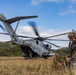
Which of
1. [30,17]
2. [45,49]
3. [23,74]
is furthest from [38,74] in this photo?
[45,49]

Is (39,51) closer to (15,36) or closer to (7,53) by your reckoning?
(15,36)

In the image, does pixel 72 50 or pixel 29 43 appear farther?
pixel 29 43

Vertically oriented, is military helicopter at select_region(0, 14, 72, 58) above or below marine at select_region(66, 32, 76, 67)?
below

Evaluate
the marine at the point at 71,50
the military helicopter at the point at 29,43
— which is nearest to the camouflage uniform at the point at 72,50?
the marine at the point at 71,50

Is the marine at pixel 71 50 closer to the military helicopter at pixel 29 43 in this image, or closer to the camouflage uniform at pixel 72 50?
the camouflage uniform at pixel 72 50

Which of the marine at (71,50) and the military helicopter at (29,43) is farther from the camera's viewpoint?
the military helicopter at (29,43)

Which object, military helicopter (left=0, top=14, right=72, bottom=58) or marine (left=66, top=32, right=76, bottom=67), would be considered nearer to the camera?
marine (left=66, top=32, right=76, bottom=67)

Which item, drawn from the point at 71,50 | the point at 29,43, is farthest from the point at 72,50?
the point at 29,43

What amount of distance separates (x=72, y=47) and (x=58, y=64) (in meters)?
0.53

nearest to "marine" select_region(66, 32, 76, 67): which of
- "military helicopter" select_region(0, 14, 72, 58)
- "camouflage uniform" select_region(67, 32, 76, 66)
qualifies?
"camouflage uniform" select_region(67, 32, 76, 66)

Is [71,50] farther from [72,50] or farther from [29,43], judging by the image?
[29,43]

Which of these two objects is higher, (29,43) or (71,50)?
(71,50)

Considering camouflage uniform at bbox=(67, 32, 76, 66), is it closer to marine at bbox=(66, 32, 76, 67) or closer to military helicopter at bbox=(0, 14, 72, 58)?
marine at bbox=(66, 32, 76, 67)

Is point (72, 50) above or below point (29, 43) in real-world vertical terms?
above
